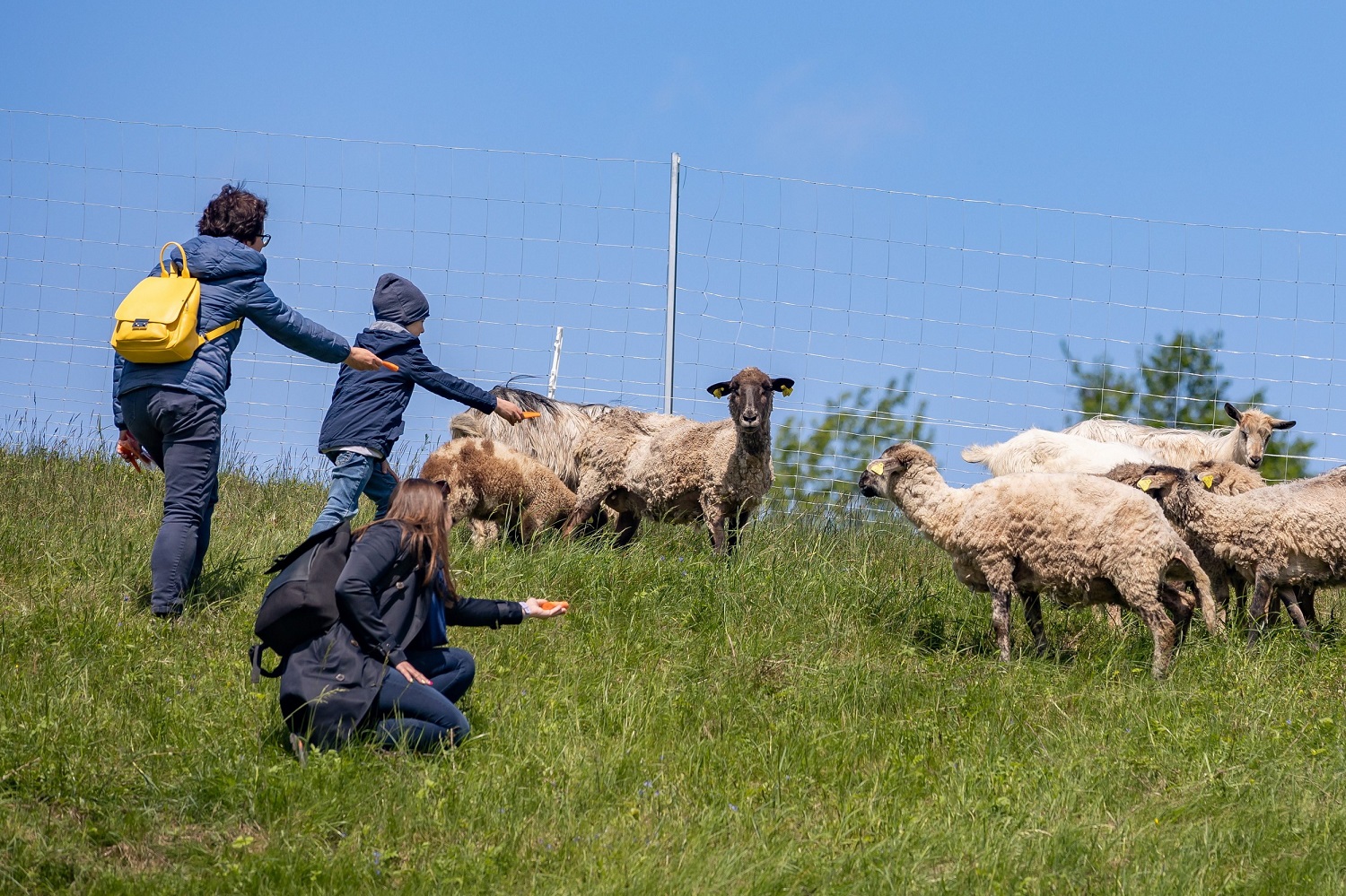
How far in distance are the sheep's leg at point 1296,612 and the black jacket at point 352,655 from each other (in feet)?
19.0

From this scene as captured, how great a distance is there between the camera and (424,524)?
17.5 feet

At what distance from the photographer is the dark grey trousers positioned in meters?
6.66

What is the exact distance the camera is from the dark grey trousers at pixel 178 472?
666cm

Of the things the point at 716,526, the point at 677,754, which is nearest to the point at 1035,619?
the point at 716,526

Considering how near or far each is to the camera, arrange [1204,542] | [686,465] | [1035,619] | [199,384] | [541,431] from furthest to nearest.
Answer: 1. [541,431]
2. [686,465]
3. [1204,542]
4. [1035,619]
5. [199,384]

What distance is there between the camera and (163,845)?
187 inches

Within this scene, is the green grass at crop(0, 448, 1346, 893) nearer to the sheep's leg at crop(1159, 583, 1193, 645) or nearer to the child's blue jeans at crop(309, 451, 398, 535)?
the sheep's leg at crop(1159, 583, 1193, 645)

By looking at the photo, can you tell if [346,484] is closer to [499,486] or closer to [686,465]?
[499,486]

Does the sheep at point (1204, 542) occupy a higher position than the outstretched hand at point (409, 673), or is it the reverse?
the sheep at point (1204, 542)

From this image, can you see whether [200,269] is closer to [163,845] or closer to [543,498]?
[163,845]

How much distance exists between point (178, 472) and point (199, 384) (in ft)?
1.55

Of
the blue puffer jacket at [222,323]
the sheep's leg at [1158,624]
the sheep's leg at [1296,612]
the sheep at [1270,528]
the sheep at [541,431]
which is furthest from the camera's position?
the sheep at [541,431]

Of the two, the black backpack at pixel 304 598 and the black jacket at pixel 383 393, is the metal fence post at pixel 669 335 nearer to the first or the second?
the black jacket at pixel 383 393

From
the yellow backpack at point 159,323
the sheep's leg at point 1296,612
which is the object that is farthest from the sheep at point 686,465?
the yellow backpack at point 159,323
